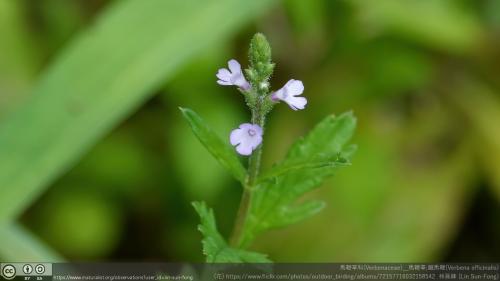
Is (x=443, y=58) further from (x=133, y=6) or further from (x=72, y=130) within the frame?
(x=72, y=130)

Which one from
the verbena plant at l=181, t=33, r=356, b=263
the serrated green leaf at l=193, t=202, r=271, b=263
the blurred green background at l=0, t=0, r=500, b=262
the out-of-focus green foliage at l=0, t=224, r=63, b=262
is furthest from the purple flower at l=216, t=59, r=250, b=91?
the blurred green background at l=0, t=0, r=500, b=262

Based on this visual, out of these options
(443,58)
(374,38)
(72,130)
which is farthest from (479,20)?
(72,130)

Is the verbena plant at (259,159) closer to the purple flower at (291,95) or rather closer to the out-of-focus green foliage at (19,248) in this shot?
the purple flower at (291,95)

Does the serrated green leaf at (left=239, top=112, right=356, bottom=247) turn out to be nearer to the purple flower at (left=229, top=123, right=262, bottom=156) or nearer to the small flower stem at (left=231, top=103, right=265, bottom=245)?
the small flower stem at (left=231, top=103, right=265, bottom=245)

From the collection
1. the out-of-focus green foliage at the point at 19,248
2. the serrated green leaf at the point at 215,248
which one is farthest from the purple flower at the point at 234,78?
the out-of-focus green foliage at the point at 19,248

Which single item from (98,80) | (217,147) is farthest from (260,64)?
(98,80)
